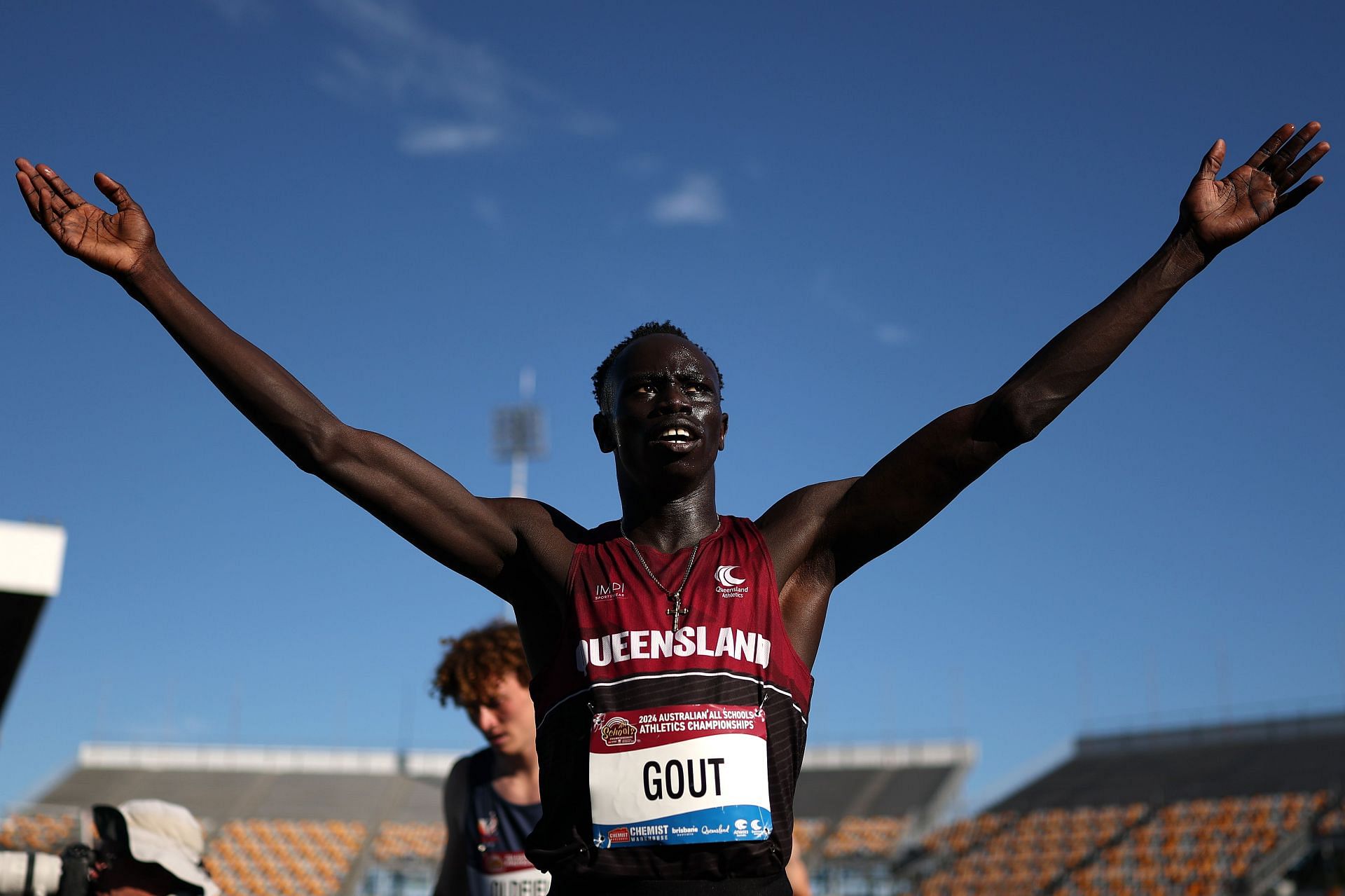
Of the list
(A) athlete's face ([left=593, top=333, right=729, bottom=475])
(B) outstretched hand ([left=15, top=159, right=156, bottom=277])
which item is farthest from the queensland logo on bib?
(B) outstretched hand ([left=15, top=159, right=156, bottom=277])

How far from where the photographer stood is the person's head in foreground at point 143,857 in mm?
4059

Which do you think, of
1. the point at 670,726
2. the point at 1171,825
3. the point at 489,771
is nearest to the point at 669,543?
the point at 670,726

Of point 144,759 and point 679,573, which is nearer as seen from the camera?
point 679,573

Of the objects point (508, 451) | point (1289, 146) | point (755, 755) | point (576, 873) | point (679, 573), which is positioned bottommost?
point (576, 873)

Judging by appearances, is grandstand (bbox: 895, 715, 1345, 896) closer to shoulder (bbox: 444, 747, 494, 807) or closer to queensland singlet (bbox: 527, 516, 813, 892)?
shoulder (bbox: 444, 747, 494, 807)

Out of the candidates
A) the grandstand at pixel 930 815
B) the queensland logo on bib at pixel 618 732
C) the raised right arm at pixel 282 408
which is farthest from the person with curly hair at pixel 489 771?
the grandstand at pixel 930 815

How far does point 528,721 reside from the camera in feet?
17.3

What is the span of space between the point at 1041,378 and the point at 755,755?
103 cm

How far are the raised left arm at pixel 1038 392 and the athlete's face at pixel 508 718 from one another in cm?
260

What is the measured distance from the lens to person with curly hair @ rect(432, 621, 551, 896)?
5016mm

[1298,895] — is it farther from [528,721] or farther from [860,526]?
[860,526]

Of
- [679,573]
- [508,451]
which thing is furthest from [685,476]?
[508,451]

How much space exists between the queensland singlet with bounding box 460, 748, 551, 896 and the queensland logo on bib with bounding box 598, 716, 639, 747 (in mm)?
2486

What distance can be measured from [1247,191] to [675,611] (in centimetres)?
165
